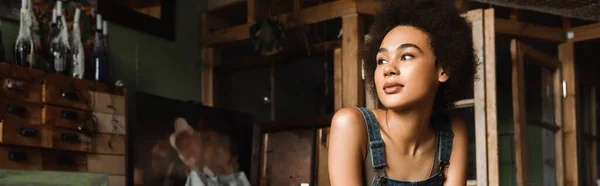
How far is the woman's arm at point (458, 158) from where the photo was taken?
179 cm

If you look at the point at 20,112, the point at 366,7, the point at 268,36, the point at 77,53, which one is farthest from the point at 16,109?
the point at 366,7

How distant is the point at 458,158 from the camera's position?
1.81 meters

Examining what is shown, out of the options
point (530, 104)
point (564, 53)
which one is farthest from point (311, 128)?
point (564, 53)

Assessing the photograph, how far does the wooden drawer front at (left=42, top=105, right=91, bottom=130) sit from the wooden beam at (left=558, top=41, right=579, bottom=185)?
9.33ft

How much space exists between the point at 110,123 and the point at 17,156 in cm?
59

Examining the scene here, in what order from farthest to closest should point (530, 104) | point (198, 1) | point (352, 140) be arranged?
point (198, 1) < point (530, 104) < point (352, 140)

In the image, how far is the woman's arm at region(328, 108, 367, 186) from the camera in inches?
64.3

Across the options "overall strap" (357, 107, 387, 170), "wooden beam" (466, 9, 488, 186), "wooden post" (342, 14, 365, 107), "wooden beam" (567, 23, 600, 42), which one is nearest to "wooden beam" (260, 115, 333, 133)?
"wooden post" (342, 14, 365, 107)

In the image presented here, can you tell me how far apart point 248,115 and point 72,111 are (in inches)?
51.7

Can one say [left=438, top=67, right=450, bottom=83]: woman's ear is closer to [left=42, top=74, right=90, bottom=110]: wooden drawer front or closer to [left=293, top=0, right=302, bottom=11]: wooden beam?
[left=42, top=74, right=90, bottom=110]: wooden drawer front

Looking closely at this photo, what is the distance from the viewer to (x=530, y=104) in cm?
417

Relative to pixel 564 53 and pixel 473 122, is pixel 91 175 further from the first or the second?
pixel 564 53

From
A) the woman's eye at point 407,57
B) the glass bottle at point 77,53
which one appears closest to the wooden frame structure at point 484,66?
the glass bottle at point 77,53

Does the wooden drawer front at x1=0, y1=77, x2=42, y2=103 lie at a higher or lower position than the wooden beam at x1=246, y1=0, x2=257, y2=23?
lower
